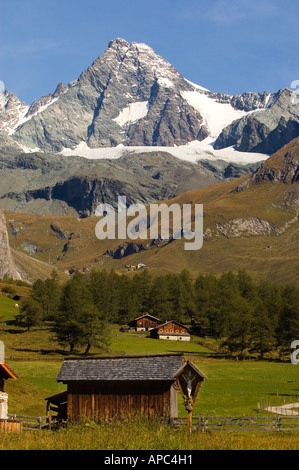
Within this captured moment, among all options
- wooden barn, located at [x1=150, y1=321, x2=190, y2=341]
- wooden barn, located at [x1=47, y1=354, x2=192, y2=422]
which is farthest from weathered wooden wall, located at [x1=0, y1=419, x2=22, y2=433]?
wooden barn, located at [x1=150, y1=321, x2=190, y2=341]

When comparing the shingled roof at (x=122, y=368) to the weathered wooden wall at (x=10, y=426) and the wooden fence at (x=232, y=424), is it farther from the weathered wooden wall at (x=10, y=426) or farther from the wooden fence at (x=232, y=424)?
the weathered wooden wall at (x=10, y=426)

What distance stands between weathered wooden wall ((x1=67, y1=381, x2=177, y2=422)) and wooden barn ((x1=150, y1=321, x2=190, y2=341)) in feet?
272

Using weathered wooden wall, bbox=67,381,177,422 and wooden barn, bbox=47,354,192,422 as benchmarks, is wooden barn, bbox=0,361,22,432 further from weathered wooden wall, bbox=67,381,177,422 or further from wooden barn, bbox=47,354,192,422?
weathered wooden wall, bbox=67,381,177,422

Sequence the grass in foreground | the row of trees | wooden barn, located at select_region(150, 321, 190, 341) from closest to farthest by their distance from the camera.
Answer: the grass in foreground, the row of trees, wooden barn, located at select_region(150, 321, 190, 341)

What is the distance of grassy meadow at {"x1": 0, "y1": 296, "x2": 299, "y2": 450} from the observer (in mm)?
27406

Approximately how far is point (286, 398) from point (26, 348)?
48683 mm

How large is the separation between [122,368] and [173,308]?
108892 millimetres

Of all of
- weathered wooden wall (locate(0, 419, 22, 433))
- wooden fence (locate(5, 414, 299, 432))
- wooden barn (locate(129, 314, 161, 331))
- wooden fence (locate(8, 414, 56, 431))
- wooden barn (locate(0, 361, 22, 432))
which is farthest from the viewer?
wooden barn (locate(129, 314, 161, 331))

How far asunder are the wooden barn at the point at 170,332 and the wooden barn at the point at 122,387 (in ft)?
271

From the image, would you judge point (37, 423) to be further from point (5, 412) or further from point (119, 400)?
point (119, 400)

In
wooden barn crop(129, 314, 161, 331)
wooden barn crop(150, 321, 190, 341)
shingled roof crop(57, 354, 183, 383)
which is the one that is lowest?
shingled roof crop(57, 354, 183, 383)

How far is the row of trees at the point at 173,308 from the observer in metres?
101

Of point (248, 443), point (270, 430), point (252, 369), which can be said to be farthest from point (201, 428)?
point (252, 369)

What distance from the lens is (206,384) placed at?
73188mm
